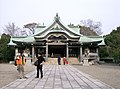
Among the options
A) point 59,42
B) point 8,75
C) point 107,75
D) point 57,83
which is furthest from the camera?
point 59,42

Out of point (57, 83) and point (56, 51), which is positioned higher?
point (56, 51)

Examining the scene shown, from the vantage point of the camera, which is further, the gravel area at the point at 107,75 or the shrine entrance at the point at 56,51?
the shrine entrance at the point at 56,51

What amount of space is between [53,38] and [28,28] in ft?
97.7

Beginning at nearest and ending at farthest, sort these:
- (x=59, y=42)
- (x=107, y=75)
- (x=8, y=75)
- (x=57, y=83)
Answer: (x=57, y=83)
(x=8, y=75)
(x=107, y=75)
(x=59, y=42)

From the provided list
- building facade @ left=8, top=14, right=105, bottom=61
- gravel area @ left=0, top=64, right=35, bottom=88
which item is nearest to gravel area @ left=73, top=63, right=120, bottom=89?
gravel area @ left=0, top=64, right=35, bottom=88

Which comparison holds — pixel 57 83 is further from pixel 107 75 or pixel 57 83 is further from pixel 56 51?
pixel 56 51

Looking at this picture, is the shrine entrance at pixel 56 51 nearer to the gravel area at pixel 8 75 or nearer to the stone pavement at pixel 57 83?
the gravel area at pixel 8 75

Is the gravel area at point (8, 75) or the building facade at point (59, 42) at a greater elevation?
the building facade at point (59, 42)

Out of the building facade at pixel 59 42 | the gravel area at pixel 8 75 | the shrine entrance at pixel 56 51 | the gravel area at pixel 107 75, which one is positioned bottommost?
the gravel area at pixel 107 75

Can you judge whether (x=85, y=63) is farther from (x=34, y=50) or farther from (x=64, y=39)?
(x=34, y=50)

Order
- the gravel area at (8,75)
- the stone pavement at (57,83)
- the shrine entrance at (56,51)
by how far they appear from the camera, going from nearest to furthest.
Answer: the stone pavement at (57,83) → the gravel area at (8,75) → the shrine entrance at (56,51)

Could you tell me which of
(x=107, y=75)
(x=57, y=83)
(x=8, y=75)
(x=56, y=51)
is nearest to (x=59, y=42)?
(x=56, y=51)

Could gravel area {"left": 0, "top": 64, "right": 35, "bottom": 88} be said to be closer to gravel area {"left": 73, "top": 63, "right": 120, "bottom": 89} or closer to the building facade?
gravel area {"left": 73, "top": 63, "right": 120, "bottom": 89}

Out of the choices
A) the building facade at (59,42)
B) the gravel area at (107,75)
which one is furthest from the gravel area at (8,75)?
the building facade at (59,42)
